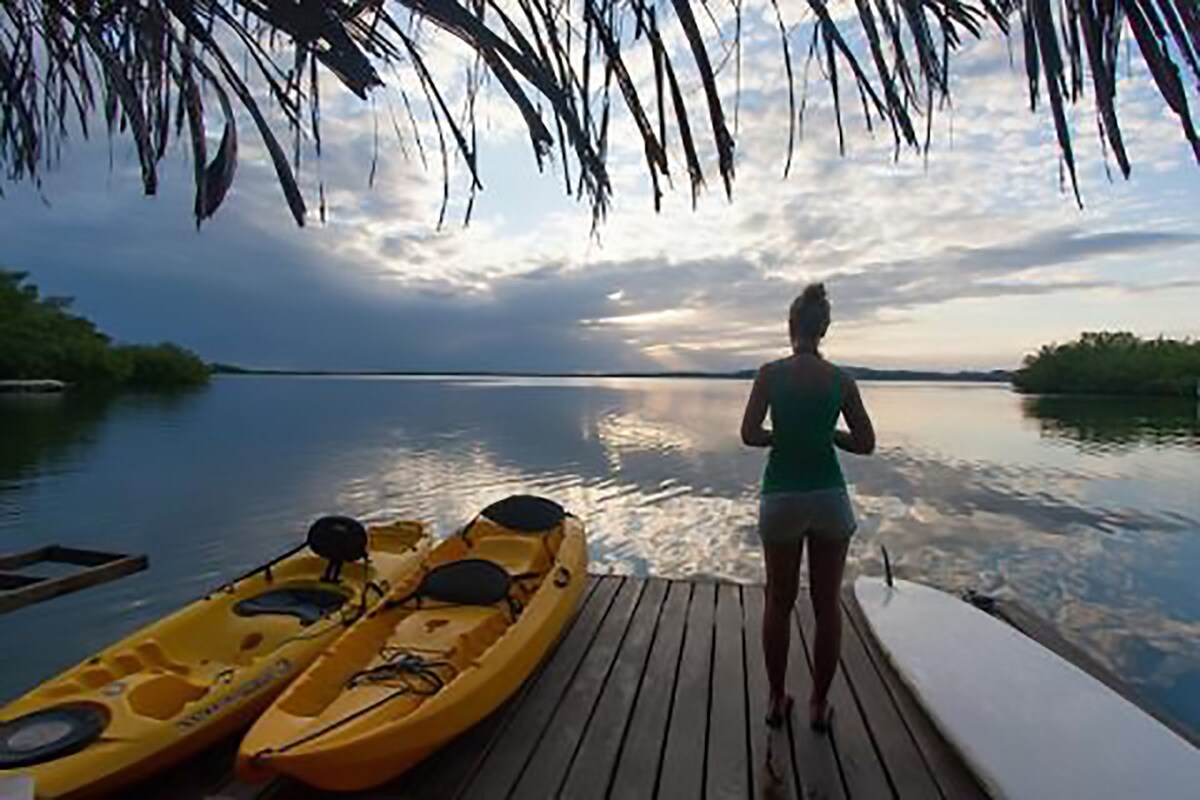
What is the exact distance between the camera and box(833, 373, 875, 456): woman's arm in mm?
2869

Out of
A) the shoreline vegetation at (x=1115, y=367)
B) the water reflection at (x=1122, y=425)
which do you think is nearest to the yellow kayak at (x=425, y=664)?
the water reflection at (x=1122, y=425)

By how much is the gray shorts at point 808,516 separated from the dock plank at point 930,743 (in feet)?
3.51

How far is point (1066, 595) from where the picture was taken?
864cm

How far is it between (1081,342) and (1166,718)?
8444 cm

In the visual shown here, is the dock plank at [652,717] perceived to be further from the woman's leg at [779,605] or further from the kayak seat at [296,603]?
the kayak seat at [296,603]

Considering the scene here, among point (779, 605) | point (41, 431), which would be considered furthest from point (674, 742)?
point (41, 431)

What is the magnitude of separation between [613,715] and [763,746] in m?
0.73

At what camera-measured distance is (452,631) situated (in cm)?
373

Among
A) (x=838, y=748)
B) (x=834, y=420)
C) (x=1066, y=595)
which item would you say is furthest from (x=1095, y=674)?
(x=1066, y=595)

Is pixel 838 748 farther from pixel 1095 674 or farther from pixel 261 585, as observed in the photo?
pixel 261 585

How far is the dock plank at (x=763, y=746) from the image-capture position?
2711mm

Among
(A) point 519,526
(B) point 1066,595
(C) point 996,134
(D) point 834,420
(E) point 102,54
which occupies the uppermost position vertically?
(E) point 102,54

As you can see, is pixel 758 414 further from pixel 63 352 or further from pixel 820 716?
pixel 63 352

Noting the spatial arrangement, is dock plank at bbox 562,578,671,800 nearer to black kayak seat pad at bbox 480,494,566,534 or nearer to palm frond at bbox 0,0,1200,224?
black kayak seat pad at bbox 480,494,566,534
